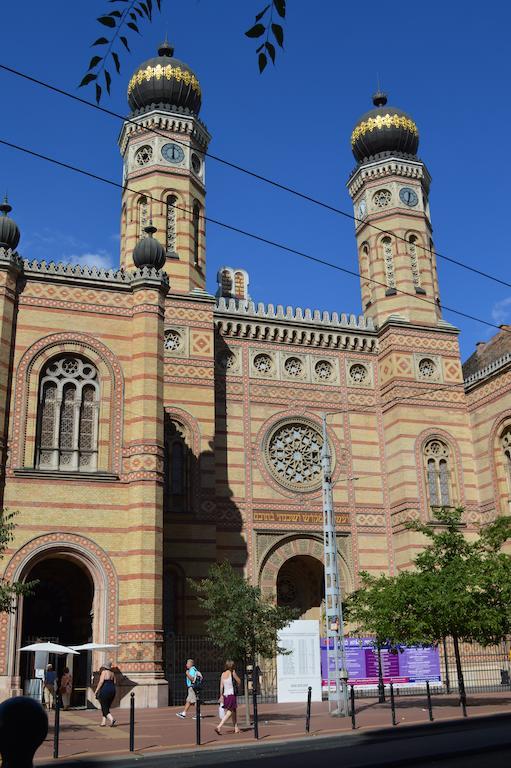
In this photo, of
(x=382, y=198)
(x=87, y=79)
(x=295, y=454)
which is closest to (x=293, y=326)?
(x=295, y=454)

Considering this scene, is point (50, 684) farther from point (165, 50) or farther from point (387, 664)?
point (165, 50)

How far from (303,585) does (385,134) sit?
Answer: 18093mm

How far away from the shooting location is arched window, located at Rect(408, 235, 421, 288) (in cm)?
3109

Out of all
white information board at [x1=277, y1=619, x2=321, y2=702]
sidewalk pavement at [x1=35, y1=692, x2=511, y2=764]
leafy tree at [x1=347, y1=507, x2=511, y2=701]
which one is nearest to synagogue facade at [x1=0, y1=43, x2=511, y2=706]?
sidewalk pavement at [x1=35, y1=692, x2=511, y2=764]

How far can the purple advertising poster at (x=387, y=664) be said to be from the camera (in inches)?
864

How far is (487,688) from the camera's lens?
24.5 m

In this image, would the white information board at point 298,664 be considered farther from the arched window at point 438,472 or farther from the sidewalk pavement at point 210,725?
the arched window at point 438,472

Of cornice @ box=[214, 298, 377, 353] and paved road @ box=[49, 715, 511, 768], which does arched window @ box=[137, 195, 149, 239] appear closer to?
cornice @ box=[214, 298, 377, 353]

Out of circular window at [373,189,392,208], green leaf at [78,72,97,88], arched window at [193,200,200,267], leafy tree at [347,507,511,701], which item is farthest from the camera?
circular window at [373,189,392,208]

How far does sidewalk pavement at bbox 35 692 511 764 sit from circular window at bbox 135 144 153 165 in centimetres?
1894

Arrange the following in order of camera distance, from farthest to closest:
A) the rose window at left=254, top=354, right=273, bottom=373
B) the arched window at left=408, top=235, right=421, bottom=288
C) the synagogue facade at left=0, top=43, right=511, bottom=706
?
1. the arched window at left=408, top=235, right=421, bottom=288
2. the rose window at left=254, top=354, right=273, bottom=373
3. the synagogue facade at left=0, top=43, right=511, bottom=706

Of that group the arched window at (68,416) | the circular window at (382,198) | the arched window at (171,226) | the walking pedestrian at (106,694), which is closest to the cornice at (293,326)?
the arched window at (171,226)

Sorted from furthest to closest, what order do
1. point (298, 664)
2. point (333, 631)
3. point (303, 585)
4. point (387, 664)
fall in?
point (303, 585) → point (387, 664) → point (298, 664) → point (333, 631)

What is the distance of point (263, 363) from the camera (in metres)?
28.5
